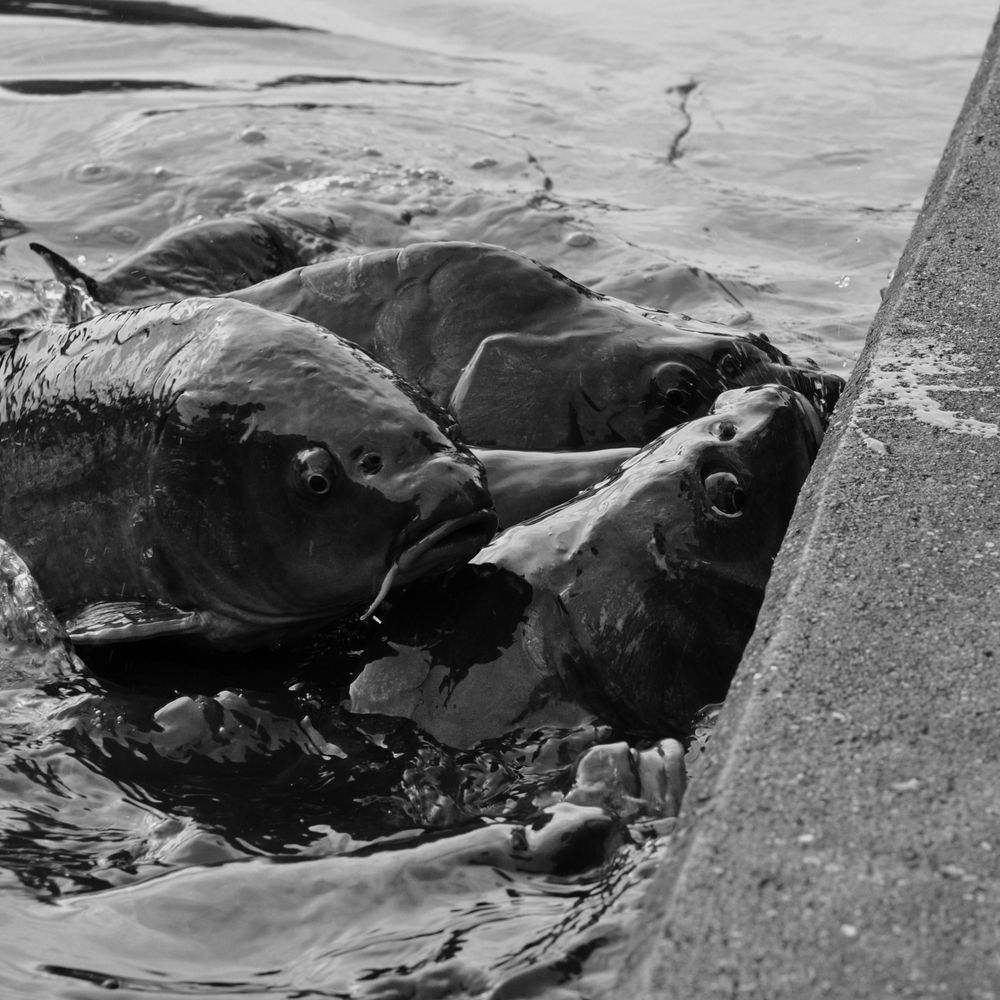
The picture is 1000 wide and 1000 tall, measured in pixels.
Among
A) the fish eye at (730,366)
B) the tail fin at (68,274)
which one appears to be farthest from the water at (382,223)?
the fish eye at (730,366)

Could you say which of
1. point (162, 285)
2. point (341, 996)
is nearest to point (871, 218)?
point (162, 285)

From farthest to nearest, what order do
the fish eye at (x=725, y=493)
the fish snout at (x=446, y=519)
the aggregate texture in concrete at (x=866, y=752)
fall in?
the fish eye at (x=725, y=493), the fish snout at (x=446, y=519), the aggregate texture in concrete at (x=866, y=752)

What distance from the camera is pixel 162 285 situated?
18.1 ft

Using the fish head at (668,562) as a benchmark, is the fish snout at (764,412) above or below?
above

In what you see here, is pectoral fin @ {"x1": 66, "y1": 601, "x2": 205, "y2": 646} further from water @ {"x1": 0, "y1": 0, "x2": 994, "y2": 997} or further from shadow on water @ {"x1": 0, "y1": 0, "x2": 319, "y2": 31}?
shadow on water @ {"x1": 0, "y1": 0, "x2": 319, "y2": 31}

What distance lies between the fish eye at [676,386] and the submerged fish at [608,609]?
0.68 metres

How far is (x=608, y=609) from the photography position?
303 cm

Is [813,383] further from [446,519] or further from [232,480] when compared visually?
[232,480]

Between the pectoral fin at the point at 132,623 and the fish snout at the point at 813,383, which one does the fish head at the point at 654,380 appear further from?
the pectoral fin at the point at 132,623

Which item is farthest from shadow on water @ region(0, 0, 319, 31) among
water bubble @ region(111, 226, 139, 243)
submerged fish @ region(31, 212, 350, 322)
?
submerged fish @ region(31, 212, 350, 322)

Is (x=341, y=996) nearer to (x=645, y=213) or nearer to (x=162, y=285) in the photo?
(x=162, y=285)

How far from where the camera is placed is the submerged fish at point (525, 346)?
3.94 meters

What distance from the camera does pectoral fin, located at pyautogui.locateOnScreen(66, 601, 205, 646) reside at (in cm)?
316

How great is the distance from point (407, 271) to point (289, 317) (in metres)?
0.89
